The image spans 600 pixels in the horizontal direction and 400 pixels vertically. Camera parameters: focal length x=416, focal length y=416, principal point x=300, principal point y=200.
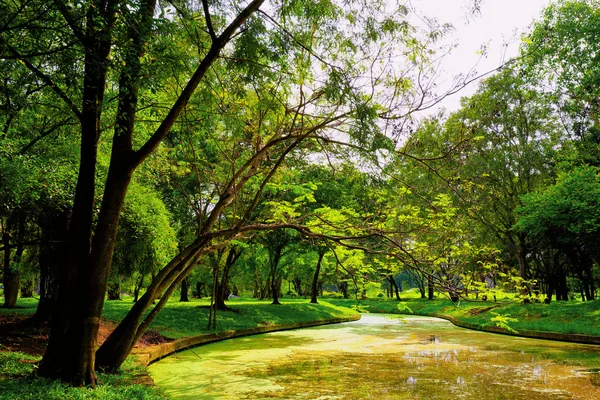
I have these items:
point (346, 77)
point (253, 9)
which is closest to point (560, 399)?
point (346, 77)

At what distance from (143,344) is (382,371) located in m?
5.63

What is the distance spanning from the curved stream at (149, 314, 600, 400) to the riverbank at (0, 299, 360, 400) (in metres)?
0.56

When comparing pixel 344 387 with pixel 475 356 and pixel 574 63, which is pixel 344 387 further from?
pixel 574 63

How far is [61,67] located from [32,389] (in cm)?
355

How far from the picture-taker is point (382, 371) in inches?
326

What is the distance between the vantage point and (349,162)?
729 centimetres

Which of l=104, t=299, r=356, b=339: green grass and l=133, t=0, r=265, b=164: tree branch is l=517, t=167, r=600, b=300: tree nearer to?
l=104, t=299, r=356, b=339: green grass

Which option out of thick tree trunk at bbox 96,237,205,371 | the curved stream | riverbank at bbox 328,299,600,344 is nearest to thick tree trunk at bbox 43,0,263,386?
thick tree trunk at bbox 96,237,205,371

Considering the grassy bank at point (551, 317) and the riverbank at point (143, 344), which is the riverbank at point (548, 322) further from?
the riverbank at point (143, 344)

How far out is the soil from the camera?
7.86 m

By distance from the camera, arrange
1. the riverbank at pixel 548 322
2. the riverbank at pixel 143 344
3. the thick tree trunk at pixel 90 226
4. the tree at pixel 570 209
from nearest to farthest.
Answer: the riverbank at pixel 143 344 → the thick tree trunk at pixel 90 226 → the riverbank at pixel 548 322 → the tree at pixel 570 209

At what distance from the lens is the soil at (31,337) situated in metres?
7.86

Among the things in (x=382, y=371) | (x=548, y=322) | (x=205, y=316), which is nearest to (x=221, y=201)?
(x=382, y=371)

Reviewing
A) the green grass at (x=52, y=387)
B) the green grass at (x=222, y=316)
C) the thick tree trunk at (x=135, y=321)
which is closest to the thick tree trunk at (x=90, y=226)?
the green grass at (x=52, y=387)
